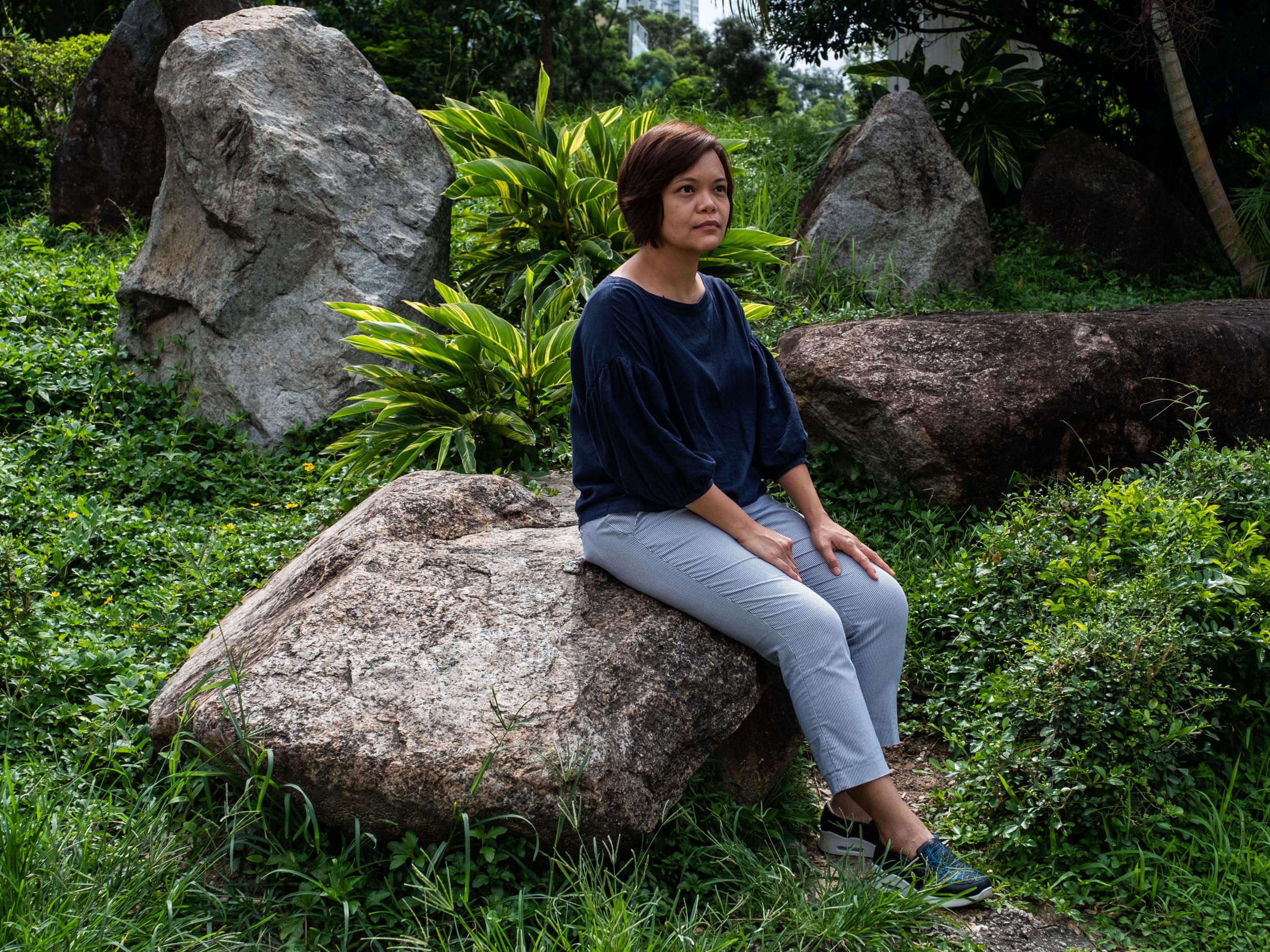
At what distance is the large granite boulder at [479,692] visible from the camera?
7.87ft

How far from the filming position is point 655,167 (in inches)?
107

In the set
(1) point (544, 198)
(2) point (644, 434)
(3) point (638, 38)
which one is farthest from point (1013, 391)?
(3) point (638, 38)

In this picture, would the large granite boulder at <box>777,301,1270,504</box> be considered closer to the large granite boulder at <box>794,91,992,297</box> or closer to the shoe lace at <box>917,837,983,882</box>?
the shoe lace at <box>917,837,983,882</box>

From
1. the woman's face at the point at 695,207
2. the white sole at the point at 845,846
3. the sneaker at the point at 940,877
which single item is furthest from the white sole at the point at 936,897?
the woman's face at the point at 695,207

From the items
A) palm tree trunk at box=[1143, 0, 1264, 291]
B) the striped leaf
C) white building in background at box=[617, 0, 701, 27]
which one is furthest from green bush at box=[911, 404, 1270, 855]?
white building in background at box=[617, 0, 701, 27]

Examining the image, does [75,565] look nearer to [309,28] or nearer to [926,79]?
[309,28]

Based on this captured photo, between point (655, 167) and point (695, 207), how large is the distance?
5.8 inches

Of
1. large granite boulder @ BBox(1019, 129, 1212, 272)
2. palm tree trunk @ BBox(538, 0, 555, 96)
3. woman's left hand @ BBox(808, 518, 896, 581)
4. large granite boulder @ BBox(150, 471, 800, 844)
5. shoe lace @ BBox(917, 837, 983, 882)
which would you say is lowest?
shoe lace @ BBox(917, 837, 983, 882)

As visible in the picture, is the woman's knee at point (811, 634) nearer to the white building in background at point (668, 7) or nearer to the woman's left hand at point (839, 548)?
the woman's left hand at point (839, 548)

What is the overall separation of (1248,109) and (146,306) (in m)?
7.61

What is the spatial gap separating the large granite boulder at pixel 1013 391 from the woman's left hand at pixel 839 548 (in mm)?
1397

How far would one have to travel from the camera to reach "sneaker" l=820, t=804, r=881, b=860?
8.64 ft

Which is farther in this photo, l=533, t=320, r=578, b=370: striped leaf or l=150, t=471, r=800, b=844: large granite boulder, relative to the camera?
l=533, t=320, r=578, b=370: striped leaf

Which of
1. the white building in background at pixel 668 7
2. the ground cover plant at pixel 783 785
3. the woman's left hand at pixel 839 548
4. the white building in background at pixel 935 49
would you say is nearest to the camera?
the ground cover plant at pixel 783 785
